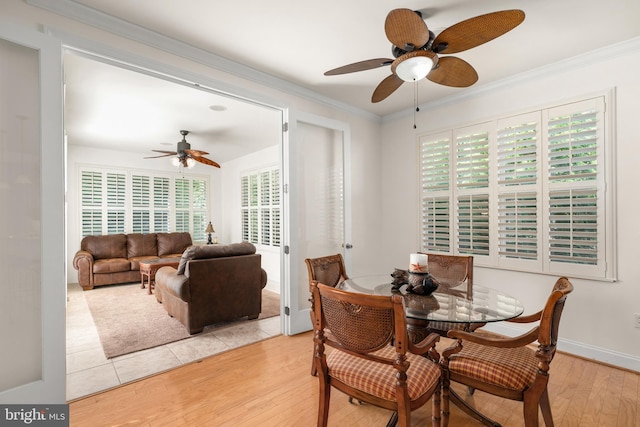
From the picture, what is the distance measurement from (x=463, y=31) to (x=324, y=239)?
7.94 feet

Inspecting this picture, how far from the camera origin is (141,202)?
690 cm

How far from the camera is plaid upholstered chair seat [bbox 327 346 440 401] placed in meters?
1.42

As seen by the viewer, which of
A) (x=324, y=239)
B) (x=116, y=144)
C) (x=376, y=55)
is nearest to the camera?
(x=376, y=55)

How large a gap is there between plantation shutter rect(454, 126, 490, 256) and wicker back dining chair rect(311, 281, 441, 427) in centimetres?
214

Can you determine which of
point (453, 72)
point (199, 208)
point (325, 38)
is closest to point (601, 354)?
point (453, 72)

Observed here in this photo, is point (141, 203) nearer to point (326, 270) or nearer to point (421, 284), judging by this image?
point (326, 270)

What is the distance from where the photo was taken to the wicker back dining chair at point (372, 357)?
1.32 meters

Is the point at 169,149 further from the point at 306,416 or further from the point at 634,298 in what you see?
the point at 634,298

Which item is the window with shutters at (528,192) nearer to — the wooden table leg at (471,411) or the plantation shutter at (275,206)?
the wooden table leg at (471,411)

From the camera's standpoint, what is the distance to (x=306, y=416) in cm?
192

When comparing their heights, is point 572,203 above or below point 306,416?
above

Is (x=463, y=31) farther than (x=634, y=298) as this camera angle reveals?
No

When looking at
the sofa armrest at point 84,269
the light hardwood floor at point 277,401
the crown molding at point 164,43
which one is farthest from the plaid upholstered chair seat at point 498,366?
the sofa armrest at point 84,269

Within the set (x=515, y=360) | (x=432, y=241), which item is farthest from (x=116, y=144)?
(x=515, y=360)
